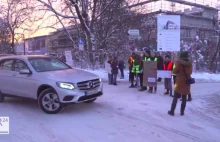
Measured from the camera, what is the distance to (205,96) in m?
11.3

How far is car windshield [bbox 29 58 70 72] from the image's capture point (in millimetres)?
9062

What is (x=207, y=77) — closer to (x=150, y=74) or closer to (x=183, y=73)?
(x=150, y=74)

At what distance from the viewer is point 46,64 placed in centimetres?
940

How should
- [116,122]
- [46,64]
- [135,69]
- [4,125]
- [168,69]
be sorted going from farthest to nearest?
[135,69]
[168,69]
[46,64]
[116,122]
[4,125]

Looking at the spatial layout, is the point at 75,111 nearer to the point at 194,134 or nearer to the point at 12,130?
the point at 12,130

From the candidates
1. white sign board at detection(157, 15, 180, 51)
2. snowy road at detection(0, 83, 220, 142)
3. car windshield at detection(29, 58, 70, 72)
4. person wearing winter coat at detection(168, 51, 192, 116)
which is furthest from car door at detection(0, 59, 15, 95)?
white sign board at detection(157, 15, 180, 51)

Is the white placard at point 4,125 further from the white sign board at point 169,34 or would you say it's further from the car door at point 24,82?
the white sign board at point 169,34

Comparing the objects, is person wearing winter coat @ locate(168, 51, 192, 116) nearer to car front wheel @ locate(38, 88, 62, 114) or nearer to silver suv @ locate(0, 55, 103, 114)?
silver suv @ locate(0, 55, 103, 114)

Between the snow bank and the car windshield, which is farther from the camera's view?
the snow bank

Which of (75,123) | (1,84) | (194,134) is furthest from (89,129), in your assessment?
(1,84)

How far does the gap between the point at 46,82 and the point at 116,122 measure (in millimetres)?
2263

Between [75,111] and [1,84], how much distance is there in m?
2.71

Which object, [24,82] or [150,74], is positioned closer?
[24,82]

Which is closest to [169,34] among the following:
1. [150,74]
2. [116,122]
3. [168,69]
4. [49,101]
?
[150,74]
